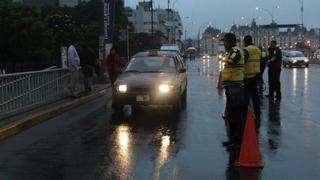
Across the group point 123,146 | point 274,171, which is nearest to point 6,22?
point 123,146

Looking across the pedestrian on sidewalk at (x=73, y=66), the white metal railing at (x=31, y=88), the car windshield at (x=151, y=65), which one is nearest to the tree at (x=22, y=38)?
the pedestrian on sidewalk at (x=73, y=66)

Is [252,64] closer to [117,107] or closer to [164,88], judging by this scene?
[164,88]

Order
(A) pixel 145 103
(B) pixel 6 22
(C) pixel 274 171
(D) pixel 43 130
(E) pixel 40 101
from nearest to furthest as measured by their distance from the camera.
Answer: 1. (C) pixel 274 171
2. (D) pixel 43 130
3. (A) pixel 145 103
4. (E) pixel 40 101
5. (B) pixel 6 22

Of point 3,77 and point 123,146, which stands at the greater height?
point 3,77

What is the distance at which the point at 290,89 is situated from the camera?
75.5 feet

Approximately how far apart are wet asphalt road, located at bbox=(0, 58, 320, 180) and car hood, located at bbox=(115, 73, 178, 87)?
2.60 feet

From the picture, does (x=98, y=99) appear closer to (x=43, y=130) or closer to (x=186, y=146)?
(x=43, y=130)

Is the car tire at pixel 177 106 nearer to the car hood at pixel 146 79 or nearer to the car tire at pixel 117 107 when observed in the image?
the car hood at pixel 146 79

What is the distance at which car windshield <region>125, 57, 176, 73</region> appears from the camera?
51.3 feet

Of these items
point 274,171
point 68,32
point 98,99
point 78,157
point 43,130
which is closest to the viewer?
point 274,171

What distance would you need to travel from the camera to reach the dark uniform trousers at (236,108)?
31.2ft

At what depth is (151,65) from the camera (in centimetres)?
1587

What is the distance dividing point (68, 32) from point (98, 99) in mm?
37022

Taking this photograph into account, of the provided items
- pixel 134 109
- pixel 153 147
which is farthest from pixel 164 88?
pixel 153 147
